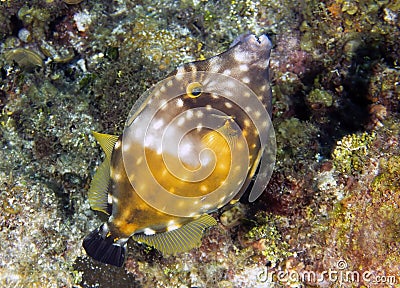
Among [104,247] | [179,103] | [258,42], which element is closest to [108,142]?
[179,103]

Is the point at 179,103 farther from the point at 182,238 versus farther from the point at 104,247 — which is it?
the point at 104,247

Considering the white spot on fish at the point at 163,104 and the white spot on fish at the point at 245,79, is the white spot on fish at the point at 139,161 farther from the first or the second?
the white spot on fish at the point at 245,79

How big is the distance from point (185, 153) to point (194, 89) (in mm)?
643

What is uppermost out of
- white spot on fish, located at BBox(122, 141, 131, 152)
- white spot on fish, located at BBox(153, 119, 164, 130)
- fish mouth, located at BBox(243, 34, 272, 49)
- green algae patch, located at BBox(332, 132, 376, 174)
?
fish mouth, located at BBox(243, 34, 272, 49)

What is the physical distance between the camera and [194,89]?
10.0 ft

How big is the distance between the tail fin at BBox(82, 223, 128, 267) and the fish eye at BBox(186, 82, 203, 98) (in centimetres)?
143

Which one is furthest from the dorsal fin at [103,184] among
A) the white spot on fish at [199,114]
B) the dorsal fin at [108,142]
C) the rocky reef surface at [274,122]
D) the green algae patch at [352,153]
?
the green algae patch at [352,153]

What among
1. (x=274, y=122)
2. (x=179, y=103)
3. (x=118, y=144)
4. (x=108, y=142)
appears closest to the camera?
(x=179, y=103)

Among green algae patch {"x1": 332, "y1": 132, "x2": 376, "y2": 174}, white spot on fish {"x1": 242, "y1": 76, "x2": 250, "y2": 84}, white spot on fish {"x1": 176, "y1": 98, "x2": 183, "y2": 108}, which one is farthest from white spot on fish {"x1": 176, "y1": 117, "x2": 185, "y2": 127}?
green algae patch {"x1": 332, "y1": 132, "x2": 376, "y2": 174}

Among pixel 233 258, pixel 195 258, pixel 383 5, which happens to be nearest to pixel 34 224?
pixel 195 258

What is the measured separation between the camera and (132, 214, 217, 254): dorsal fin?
10.5 ft

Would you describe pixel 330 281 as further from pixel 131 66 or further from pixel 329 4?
pixel 329 4

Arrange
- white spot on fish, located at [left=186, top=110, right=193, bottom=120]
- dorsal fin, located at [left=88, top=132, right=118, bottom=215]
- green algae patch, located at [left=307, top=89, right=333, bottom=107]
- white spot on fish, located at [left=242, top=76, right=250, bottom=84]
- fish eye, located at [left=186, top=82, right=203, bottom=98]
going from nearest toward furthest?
white spot on fish, located at [left=186, top=110, right=193, bottom=120]
fish eye, located at [left=186, top=82, right=203, bottom=98]
white spot on fish, located at [left=242, top=76, right=250, bottom=84]
dorsal fin, located at [left=88, top=132, right=118, bottom=215]
green algae patch, located at [left=307, top=89, right=333, bottom=107]

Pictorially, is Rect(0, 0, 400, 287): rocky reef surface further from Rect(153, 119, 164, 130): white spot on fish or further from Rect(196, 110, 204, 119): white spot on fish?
Rect(153, 119, 164, 130): white spot on fish
